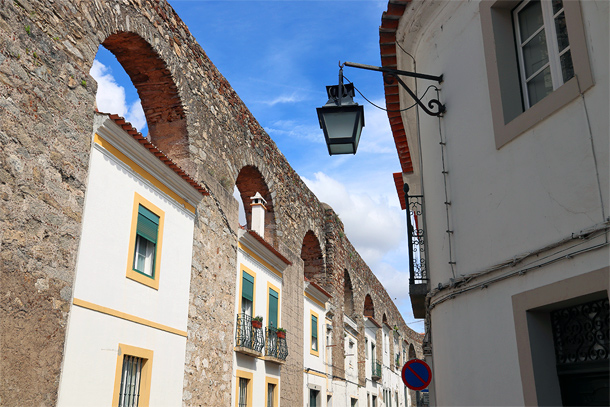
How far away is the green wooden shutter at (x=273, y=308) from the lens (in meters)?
13.9

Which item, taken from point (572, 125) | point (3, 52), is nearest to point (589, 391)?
point (572, 125)

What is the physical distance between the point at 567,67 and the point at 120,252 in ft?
20.4

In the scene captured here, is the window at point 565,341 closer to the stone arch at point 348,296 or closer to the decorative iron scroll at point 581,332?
the decorative iron scroll at point 581,332

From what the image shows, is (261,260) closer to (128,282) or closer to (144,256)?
(144,256)

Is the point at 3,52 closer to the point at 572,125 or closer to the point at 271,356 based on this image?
the point at 572,125

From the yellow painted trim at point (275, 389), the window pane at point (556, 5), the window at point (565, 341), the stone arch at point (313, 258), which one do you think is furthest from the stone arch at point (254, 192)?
the window at point (565, 341)

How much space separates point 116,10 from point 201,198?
11.9ft

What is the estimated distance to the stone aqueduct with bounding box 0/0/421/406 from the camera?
6211 millimetres

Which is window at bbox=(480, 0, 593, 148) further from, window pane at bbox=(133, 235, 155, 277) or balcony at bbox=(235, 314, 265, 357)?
balcony at bbox=(235, 314, 265, 357)

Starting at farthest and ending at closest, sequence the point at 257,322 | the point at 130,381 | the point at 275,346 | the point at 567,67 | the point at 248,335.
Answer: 1. the point at 275,346
2. the point at 257,322
3. the point at 248,335
4. the point at 130,381
5. the point at 567,67

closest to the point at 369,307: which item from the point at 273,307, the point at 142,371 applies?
the point at 273,307

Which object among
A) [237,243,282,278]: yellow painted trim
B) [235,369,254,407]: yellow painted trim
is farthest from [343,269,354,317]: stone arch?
[235,369,254,407]: yellow painted trim

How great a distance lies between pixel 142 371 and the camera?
27.7 ft

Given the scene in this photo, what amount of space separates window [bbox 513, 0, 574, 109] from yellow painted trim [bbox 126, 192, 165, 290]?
5.93 m
